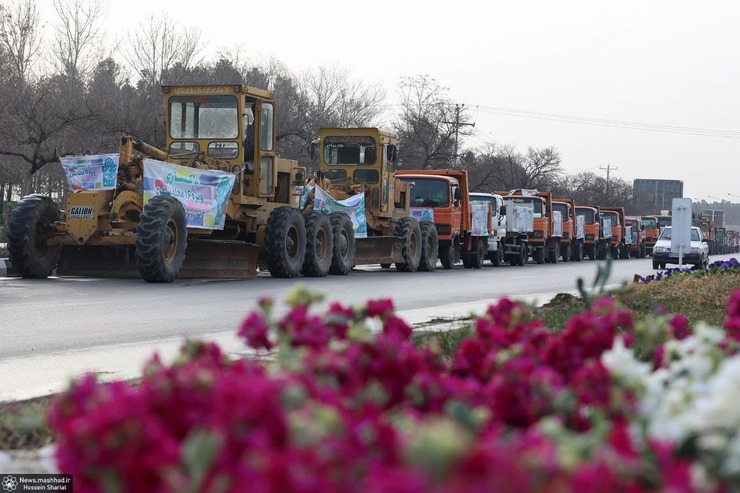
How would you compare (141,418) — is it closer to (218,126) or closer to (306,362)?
(306,362)

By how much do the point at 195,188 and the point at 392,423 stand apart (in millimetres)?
18585

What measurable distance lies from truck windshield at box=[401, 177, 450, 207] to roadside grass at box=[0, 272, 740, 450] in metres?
15.4

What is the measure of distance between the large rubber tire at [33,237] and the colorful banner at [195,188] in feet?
6.00

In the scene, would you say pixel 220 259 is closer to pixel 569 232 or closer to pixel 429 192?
pixel 429 192

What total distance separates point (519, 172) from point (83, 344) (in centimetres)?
8806

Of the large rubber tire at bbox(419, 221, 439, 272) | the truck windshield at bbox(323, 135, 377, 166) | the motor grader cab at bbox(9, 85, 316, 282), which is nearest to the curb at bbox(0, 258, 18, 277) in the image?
the motor grader cab at bbox(9, 85, 316, 282)

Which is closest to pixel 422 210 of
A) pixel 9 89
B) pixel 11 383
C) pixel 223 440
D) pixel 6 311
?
pixel 9 89

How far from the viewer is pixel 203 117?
22953 mm

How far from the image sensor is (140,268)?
62.6 ft

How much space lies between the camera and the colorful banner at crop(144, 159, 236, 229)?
795 inches

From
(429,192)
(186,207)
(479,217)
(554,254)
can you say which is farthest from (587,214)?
(186,207)

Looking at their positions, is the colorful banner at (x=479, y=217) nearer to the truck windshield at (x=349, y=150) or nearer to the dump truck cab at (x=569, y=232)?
the truck windshield at (x=349, y=150)

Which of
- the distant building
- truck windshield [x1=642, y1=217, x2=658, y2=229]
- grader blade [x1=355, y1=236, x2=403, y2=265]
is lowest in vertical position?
grader blade [x1=355, y1=236, x2=403, y2=265]

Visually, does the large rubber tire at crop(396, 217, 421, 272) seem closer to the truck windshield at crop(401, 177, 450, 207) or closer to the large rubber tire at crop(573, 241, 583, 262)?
the truck windshield at crop(401, 177, 450, 207)
